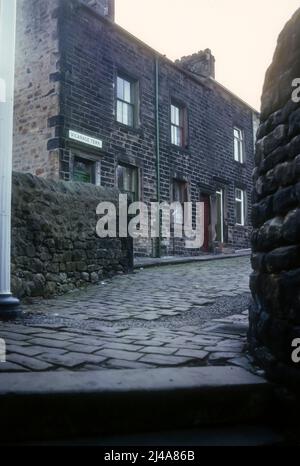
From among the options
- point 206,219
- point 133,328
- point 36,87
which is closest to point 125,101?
point 36,87

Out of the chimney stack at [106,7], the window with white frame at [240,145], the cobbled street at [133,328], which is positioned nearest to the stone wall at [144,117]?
the window with white frame at [240,145]

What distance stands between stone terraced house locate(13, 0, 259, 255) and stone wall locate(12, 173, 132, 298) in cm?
343

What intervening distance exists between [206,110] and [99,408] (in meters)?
15.7

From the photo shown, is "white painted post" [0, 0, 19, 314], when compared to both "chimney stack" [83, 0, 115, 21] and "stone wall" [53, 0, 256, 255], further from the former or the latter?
"chimney stack" [83, 0, 115, 21]

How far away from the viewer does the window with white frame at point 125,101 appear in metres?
12.6

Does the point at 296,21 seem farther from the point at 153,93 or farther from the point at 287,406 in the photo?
the point at 153,93

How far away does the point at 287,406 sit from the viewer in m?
2.06

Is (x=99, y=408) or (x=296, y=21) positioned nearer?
(x=99, y=408)

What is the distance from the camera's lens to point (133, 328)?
12.8ft

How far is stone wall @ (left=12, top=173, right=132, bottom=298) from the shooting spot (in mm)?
5883

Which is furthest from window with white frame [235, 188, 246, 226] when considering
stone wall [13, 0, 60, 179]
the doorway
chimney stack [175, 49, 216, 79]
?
stone wall [13, 0, 60, 179]
